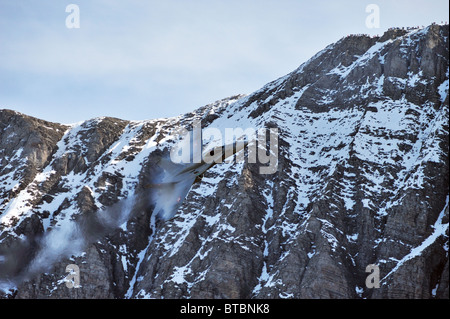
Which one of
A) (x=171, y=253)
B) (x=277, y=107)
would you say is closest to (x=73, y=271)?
(x=171, y=253)

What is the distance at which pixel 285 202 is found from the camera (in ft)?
520

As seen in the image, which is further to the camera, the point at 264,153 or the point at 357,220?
the point at 264,153

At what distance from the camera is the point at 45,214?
573 feet

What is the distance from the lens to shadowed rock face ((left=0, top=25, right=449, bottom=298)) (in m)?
142

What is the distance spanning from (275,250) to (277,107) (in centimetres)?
4298

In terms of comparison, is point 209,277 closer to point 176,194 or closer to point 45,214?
point 176,194

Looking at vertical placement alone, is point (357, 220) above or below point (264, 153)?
below

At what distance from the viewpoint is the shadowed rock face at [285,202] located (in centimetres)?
14250
